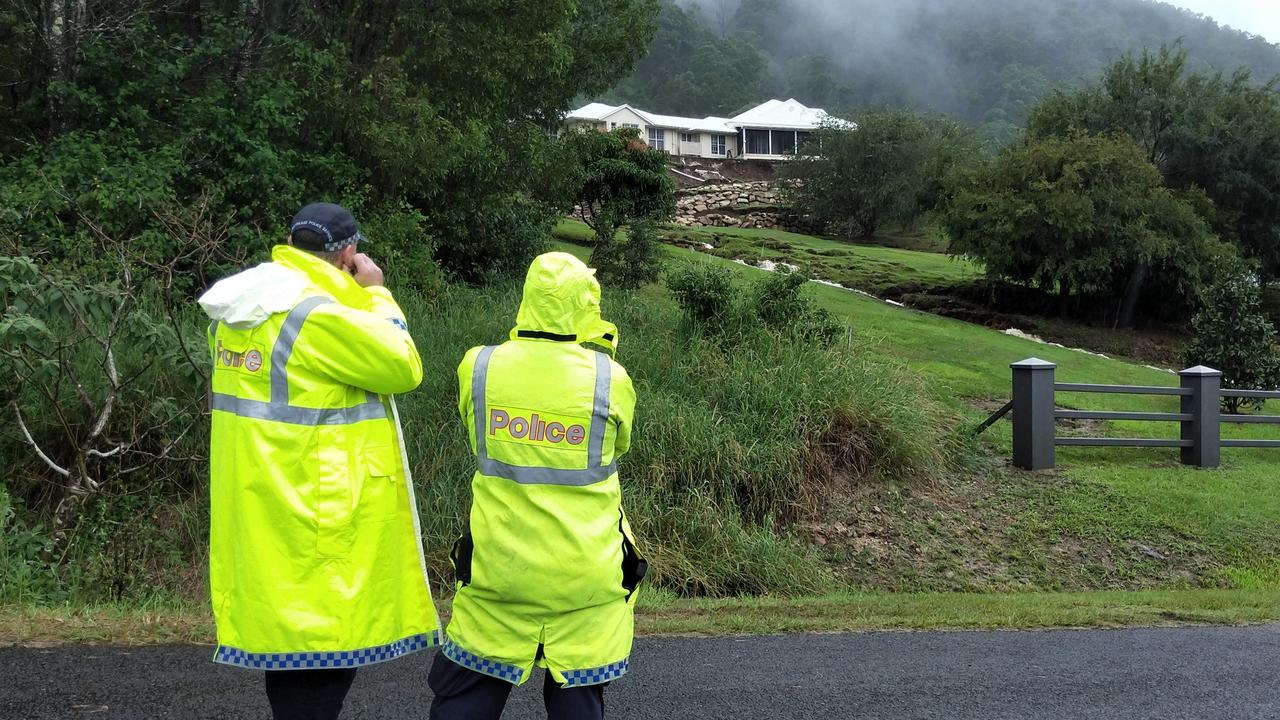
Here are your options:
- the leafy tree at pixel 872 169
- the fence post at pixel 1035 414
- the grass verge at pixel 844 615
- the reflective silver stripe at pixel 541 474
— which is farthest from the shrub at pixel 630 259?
the leafy tree at pixel 872 169

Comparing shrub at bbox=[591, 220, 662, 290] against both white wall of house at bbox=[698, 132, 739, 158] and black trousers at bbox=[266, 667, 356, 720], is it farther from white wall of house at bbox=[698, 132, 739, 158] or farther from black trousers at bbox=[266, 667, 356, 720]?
white wall of house at bbox=[698, 132, 739, 158]

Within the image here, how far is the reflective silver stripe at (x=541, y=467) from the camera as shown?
120 inches

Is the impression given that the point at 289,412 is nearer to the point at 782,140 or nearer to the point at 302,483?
the point at 302,483

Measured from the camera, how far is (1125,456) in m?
12.5

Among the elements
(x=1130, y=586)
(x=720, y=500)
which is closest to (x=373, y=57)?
(x=720, y=500)

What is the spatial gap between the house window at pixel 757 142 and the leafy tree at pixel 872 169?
20157mm

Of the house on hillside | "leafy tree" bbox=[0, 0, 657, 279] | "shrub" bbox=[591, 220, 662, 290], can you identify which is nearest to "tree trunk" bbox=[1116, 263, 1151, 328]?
"shrub" bbox=[591, 220, 662, 290]

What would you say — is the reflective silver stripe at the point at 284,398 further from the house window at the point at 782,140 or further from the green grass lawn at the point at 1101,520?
the house window at the point at 782,140

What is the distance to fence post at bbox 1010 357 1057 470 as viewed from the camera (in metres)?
11.2

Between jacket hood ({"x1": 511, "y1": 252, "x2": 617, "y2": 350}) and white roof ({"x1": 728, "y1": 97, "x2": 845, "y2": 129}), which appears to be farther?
white roof ({"x1": 728, "y1": 97, "x2": 845, "y2": 129})

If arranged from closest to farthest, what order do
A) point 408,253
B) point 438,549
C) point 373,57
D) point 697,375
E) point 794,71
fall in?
point 438,549 < point 697,375 < point 408,253 < point 373,57 < point 794,71

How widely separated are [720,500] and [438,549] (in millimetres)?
2671

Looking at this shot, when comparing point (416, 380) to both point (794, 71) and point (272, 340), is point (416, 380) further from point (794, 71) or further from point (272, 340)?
point (794, 71)

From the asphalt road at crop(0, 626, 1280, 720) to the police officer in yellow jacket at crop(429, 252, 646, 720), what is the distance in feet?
5.00
